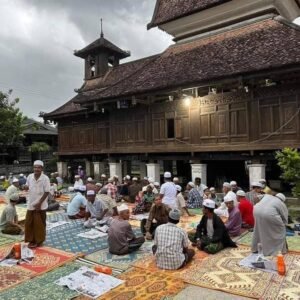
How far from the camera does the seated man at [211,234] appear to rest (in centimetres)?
636

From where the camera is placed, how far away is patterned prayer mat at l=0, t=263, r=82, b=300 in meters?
4.69

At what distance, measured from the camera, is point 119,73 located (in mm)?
23156

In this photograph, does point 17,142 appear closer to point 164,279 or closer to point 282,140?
point 282,140

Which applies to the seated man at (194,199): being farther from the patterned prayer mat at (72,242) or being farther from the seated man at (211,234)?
the seated man at (211,234)

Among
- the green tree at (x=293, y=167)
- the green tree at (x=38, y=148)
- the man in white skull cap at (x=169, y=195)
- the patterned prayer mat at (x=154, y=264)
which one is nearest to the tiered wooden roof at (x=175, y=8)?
the green tree at (x=293, y=167)

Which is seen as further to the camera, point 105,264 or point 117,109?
point 117,109

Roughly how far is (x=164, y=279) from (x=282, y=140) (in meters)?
8.91

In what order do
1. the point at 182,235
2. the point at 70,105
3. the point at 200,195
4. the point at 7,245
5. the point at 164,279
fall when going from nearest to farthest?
the point at 164,279 → the point at 182,235 → the point at 7,245 → the point at 200,195 → the point at 70,105

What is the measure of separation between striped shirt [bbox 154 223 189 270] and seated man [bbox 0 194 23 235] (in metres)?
4.52

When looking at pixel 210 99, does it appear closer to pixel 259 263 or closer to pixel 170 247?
pixel 259 263

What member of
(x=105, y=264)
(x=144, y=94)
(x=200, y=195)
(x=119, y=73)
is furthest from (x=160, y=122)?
(x=105, y=264)

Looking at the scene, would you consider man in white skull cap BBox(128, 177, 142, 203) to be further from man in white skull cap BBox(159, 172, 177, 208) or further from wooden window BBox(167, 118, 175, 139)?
man in white skull cap BBox(159, 172, 177, 208)

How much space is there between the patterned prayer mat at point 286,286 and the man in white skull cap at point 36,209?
4.89 metres

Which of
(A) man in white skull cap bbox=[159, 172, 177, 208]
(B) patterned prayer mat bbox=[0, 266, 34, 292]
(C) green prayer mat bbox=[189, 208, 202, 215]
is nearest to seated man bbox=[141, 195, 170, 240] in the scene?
(A) man in white skull cap bbox=[159, 172, 177, 208]
